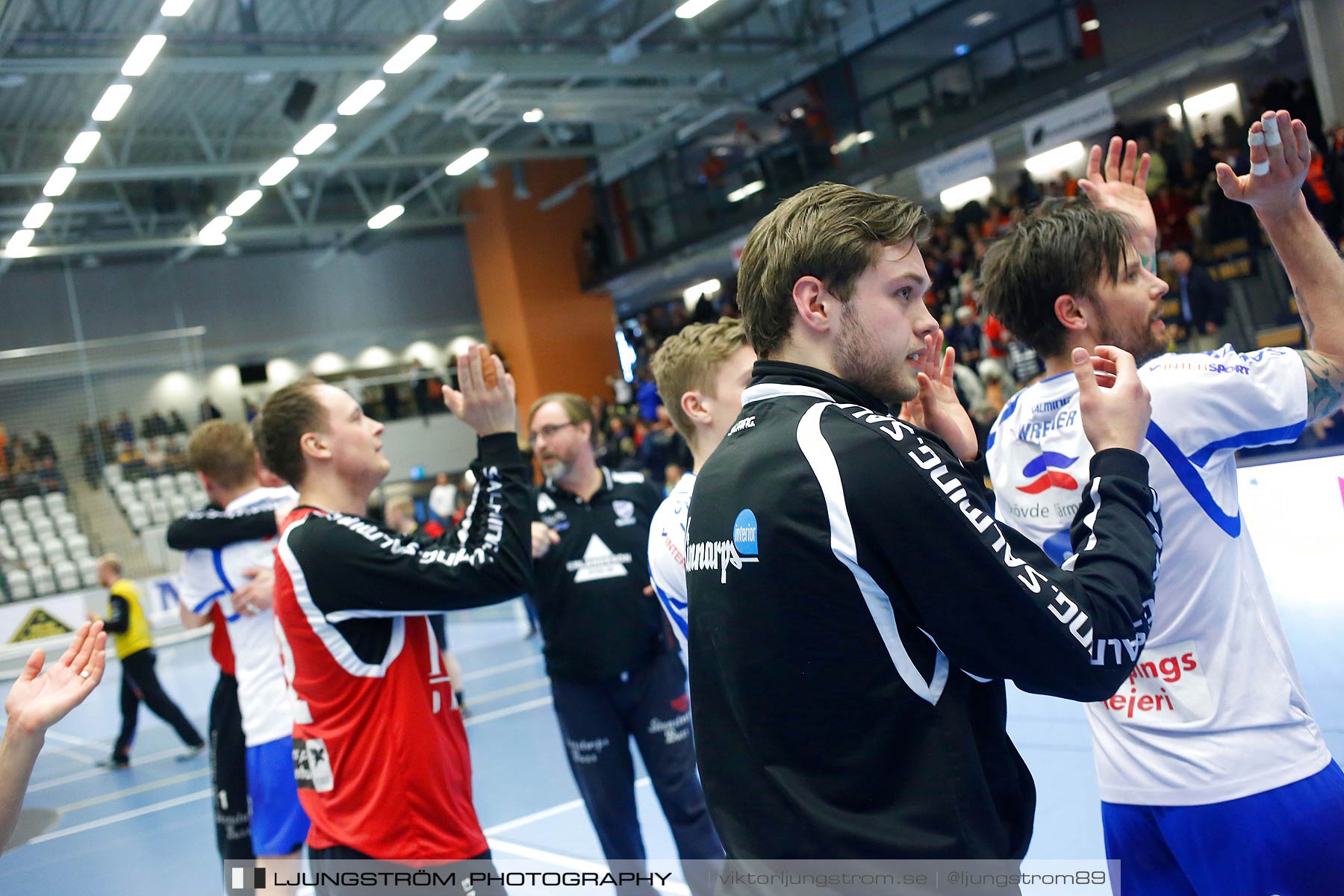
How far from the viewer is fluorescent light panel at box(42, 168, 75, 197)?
1602 cm

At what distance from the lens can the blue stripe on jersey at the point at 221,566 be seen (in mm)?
4277

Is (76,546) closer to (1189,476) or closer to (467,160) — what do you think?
(467,160)

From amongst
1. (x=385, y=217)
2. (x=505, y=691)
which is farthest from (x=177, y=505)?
(x=505, y=691)

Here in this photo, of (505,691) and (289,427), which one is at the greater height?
(289,427)

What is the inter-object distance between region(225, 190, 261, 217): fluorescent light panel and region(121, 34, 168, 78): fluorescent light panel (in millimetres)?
6750

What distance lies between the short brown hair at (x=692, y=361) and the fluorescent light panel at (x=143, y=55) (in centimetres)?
1083

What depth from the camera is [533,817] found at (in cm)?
590

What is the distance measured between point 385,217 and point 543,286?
14.4 feet

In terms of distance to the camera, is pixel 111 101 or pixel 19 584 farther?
pixel 19 584

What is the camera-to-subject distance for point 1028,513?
231cm

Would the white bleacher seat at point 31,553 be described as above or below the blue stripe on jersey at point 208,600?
above

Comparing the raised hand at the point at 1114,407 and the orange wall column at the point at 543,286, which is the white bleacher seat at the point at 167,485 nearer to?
the orange wall column at the point at 543,286

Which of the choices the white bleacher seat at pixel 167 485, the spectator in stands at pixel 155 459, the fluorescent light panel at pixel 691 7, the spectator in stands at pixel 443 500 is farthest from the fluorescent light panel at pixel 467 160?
the white bleacher seat at pixel 167 485

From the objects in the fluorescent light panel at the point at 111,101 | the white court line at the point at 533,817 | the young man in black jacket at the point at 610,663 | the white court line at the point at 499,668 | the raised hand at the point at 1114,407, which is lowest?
the white court line at the point at 533,817
